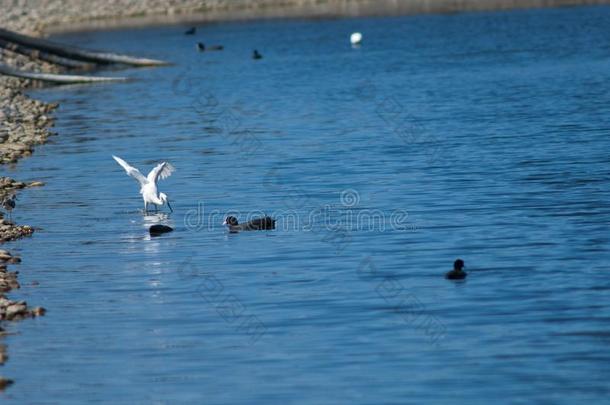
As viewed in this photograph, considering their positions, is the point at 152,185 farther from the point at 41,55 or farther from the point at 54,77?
the point at 41,55

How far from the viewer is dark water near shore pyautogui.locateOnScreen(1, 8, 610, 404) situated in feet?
41.0

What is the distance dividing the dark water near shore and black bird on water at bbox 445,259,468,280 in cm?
16

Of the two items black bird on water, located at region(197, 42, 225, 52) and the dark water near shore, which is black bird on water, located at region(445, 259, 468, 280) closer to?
the dark water near shore

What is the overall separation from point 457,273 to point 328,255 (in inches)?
97.5

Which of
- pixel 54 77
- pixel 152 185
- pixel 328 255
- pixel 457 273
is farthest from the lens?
pixel 54 77

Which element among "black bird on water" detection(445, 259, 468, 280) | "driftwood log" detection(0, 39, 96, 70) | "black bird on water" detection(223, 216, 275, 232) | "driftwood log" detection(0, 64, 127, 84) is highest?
"driftwood log" detection(0, 39, 96, 70)

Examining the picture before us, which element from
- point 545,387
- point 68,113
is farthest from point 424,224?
point 68,113

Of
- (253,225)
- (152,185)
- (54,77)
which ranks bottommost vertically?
(253,225)

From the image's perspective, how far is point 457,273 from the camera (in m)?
15.9

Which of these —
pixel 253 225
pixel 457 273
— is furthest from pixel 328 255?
pixel 457 273

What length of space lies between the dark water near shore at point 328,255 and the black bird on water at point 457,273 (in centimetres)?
16

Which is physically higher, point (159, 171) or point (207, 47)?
point (207, 47)

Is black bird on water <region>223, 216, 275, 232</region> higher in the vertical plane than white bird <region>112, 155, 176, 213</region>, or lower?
lower

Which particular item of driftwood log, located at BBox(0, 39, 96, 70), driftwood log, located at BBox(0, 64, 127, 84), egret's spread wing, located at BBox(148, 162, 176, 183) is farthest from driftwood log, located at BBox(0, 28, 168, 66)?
egret's spread wing, located at BBox(148, 162, 176, 183)
